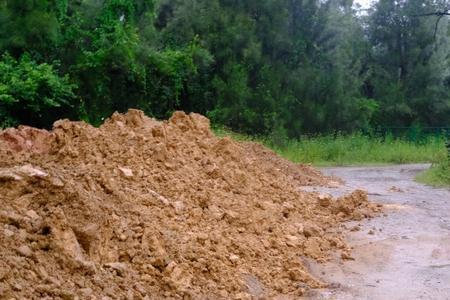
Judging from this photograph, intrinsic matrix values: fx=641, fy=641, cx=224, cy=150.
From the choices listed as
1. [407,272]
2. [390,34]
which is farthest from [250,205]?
[390,34]

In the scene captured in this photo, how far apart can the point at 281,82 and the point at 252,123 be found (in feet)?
8.11

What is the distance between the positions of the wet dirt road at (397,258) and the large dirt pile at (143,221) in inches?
11.7

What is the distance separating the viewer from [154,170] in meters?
7.20

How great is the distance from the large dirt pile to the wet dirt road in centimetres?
30

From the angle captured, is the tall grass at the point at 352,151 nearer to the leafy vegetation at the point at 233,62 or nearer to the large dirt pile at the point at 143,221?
the leafy vegetation at the point at 233,62

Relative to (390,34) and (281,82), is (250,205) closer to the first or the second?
(281,82)


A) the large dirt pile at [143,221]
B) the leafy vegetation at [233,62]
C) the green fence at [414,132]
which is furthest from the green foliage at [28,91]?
the green fence at [414,132]

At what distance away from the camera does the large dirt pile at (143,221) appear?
442 centimetres

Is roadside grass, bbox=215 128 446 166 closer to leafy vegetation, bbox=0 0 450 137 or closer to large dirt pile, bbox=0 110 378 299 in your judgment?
leafy vegetation, bbox=0 0 450 137

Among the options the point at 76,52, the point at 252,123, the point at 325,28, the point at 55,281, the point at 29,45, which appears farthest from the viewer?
the point at 325,28

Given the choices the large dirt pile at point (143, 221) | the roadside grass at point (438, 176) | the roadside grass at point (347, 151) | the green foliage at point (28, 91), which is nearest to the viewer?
the large dirt pile at point (143, 221)

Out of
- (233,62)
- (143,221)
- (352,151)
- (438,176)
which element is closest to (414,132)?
(352,151)

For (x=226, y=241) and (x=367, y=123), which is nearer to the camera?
(x=226, y=241)

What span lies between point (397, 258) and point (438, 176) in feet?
28.2
